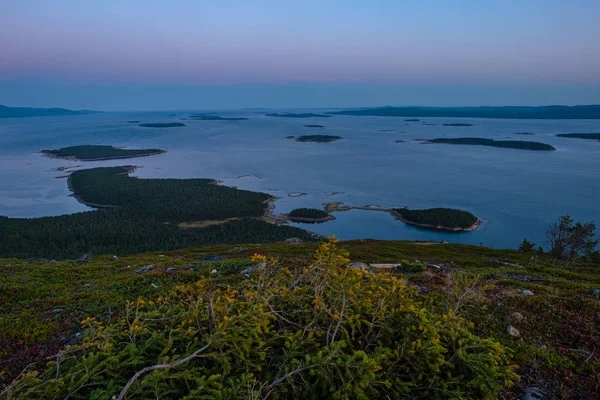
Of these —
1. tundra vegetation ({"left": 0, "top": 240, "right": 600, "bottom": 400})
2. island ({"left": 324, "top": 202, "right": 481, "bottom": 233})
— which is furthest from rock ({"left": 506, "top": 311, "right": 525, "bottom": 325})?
island ({"left": 324, "top": 202, "right": 481, "bottom": 233})

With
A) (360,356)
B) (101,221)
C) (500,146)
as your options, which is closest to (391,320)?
(360,356)

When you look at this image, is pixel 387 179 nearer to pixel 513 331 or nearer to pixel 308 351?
pixel 513 331

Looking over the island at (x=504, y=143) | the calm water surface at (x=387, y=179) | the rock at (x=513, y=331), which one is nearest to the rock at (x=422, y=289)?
the rock at (x=513, y=331)

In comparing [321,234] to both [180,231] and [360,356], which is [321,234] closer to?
[180,231]

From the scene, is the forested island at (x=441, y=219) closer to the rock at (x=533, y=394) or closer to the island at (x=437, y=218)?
the island at (x=437, y=218)

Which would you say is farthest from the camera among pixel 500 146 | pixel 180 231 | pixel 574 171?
pixel 500 146

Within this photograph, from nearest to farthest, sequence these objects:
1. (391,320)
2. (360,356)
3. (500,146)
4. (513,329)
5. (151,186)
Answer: (360,356), (391,320), (513,329), (151,186), (500,146)
